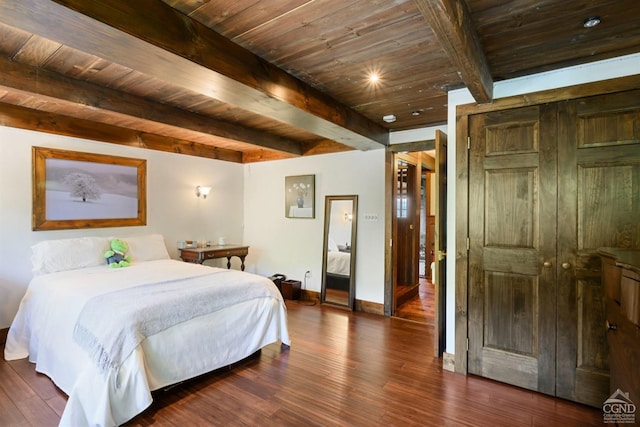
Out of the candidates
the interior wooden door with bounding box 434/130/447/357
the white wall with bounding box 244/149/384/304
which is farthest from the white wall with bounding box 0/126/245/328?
the interior wooden door with bounding box 434/130/447/357

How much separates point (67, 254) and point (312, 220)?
3.03m

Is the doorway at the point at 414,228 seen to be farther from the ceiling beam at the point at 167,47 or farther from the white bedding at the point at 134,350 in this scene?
the white bedding at the point at 134,350

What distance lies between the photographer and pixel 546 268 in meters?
2.40

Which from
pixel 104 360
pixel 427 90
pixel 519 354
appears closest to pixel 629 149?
pixel 427 90

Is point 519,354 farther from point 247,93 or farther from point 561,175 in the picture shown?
A: point 247,93

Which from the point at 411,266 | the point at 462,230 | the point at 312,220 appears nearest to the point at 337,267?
the point at 312,220

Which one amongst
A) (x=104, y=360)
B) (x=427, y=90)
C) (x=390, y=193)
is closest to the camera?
(x=104, y=360)

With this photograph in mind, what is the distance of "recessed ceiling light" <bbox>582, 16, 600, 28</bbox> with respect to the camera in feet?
5.81

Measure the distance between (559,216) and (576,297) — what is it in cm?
59

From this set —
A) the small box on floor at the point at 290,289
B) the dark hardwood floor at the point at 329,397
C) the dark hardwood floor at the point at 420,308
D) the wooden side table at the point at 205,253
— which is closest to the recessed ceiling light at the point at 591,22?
the dark hardwood floor at the point at 329,397

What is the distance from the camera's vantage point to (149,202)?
442 centimetres

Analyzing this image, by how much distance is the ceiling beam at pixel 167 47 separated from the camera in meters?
1.40

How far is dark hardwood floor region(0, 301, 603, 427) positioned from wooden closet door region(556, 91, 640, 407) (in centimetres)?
33

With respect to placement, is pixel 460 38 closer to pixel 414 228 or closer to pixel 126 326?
pixel 126 326
